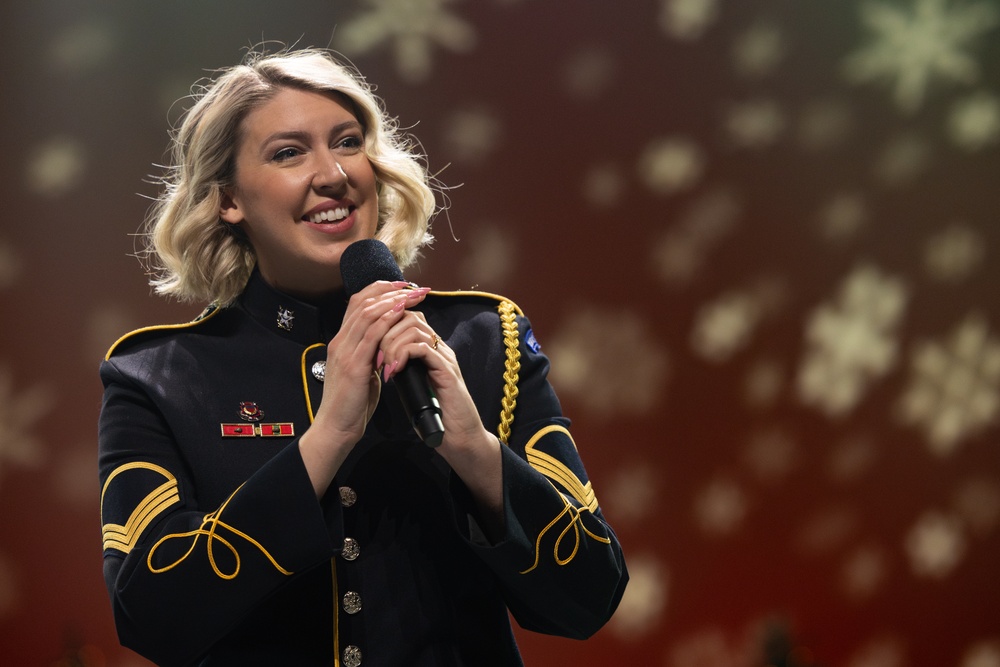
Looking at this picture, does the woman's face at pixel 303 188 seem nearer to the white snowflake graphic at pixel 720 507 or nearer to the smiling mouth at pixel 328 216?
the smiling mouth at pixel 328 216

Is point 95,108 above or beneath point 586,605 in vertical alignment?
above

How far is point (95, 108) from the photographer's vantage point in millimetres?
2490

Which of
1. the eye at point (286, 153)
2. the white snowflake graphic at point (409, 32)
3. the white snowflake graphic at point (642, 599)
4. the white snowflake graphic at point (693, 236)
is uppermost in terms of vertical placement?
the white snowflake graphic at point (409, 32)

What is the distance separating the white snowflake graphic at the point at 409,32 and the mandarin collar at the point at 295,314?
3.91 ft

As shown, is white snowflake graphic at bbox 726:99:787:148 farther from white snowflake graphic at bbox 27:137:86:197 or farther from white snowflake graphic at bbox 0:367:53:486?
white snowflake graphic at bbox 0:367:53:486

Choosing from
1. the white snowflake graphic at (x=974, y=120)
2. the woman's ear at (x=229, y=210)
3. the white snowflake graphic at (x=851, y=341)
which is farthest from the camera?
the white snowflake graphic at (x=974, y=120)

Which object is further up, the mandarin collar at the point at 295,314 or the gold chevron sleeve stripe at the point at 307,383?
the mandarin collar at the point at 295,314

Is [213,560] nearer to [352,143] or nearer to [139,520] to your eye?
[139,520]

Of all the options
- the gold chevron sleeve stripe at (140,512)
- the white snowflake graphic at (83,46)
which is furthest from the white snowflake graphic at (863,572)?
the white snowflake graphic at (83,46)

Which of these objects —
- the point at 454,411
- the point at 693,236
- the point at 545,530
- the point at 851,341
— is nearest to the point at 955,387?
the point at 851,341

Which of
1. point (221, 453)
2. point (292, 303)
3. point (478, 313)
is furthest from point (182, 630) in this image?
point (478, 313)

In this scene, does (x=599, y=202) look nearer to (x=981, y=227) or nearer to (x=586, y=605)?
(x=981, y=227)

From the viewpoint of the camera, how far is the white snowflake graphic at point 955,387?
3.00 m

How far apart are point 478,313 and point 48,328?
4.47 ft
